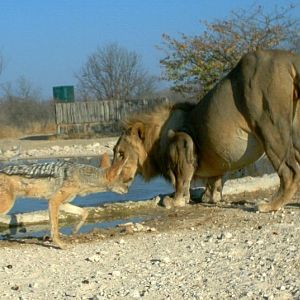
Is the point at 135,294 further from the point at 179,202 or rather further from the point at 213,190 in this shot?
the point at 213,190

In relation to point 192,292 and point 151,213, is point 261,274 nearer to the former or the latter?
point 192,292

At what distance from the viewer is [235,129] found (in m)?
11.5

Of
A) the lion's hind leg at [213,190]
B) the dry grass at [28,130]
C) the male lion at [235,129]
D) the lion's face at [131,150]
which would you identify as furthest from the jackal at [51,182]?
the dry grass at [28,130]

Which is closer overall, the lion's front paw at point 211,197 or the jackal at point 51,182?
the jackal at point 51,182

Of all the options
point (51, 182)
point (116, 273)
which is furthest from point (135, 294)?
point (51, 182)

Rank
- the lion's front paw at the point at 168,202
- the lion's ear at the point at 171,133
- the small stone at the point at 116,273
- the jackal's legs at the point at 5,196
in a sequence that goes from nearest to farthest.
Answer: the small stone at the point at 116,273
the jackal's legs at the point at 5,196
the lion's ear at the point at 171,133
the lion's front paw at the point at 168,202

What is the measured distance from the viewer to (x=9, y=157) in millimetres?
32594

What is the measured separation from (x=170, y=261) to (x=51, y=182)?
2347mm

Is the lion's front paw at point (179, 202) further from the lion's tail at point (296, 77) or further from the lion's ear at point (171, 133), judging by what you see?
the lion's tail at point (296, 77)

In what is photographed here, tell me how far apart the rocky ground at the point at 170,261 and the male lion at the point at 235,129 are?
37.6 inches

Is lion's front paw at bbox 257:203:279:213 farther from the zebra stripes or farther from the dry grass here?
the dry grass

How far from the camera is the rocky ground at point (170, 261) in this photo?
7031mm

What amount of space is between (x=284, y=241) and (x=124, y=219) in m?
4.04

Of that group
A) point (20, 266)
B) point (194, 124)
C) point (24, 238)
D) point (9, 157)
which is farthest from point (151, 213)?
point (9, 157)
